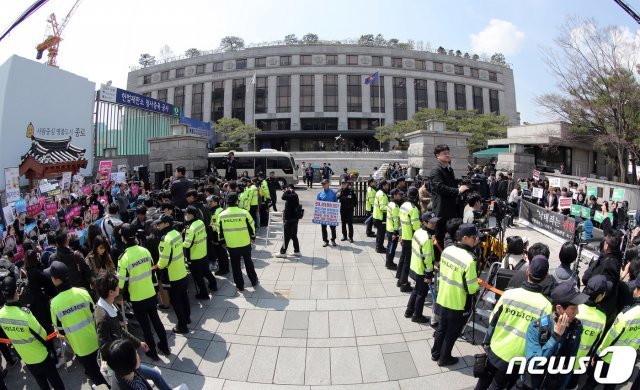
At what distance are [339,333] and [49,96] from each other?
1845 centimetres

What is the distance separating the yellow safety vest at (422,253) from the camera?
5.32 m

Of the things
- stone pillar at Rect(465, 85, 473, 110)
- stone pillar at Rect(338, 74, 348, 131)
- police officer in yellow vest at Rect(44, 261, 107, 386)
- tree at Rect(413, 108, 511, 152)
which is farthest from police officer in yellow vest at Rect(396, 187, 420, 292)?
stone pillar at Rect(465, 85, 473, 110)

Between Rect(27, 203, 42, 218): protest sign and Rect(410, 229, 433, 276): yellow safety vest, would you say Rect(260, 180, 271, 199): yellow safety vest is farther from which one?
Rect(410, 229, 433, 276): yellow safety vest

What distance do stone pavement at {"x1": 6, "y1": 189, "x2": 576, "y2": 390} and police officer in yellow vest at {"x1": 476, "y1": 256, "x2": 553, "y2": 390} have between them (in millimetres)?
999

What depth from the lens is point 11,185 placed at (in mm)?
8242

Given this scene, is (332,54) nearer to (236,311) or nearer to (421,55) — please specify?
(421,55)

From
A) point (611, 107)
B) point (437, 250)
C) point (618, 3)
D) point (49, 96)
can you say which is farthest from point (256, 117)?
point (437, 250)

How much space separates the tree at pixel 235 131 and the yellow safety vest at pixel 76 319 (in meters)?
40.9

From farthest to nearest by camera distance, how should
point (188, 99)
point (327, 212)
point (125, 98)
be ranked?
point (188, 99)
point (125, 98)
point (327, 212)

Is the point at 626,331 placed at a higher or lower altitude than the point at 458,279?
lower

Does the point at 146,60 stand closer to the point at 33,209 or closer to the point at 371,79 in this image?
the point at 371,79

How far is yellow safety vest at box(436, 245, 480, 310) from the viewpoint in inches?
165

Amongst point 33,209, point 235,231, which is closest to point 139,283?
point 235,231

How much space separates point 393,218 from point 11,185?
8.95m
